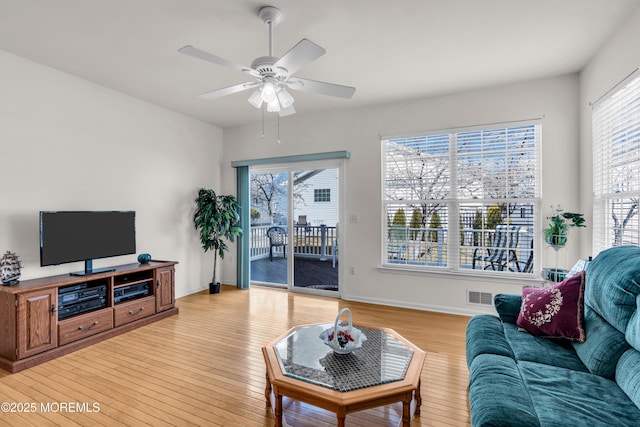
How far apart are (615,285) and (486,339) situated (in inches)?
30.6

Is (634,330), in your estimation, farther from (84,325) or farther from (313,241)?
(84,325)

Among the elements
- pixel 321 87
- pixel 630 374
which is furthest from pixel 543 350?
pixel 321 87

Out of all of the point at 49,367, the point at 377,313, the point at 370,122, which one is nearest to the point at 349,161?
the point at 370,122

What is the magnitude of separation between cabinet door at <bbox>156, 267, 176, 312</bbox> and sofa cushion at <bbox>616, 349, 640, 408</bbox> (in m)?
4.17

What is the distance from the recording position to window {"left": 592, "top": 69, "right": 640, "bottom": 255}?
2488 mm

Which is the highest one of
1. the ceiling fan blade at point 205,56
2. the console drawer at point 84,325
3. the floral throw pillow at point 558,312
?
the ceiling fan blade at point 205,56

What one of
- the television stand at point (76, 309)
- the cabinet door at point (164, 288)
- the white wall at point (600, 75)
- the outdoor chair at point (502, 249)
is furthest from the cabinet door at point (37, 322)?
the white wall at point (600, 75)

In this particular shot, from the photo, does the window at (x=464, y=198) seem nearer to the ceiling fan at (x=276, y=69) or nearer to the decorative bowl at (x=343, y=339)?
the ceiling fan at (x=276, y=69)

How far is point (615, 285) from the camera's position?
179 cm

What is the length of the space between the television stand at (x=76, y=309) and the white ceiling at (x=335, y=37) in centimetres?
216

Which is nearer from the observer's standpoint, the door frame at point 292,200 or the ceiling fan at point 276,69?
the ceiling fan at point 276,69

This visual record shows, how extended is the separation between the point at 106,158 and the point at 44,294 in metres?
1.73

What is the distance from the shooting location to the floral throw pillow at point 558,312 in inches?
81.0

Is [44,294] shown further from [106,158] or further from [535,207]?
[535,207]
